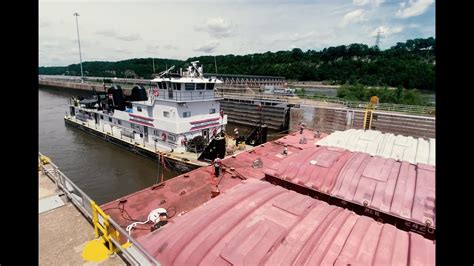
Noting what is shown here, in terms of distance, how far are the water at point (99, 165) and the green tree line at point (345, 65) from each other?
34.8 meters

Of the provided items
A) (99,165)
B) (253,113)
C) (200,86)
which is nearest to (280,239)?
(200,86)

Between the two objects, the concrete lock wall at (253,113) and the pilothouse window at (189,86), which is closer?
the pilothouse window at (189,86)

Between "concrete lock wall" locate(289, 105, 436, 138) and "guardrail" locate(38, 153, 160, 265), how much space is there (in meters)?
24.0

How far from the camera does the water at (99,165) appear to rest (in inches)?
653

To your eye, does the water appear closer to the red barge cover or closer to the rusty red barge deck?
the rusty red barge deck

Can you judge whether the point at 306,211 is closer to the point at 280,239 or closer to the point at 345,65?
the point at 280,239

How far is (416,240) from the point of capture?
5145mm

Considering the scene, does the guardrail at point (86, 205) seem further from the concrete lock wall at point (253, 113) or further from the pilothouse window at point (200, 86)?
the concrete lock wall at point (253, 113)

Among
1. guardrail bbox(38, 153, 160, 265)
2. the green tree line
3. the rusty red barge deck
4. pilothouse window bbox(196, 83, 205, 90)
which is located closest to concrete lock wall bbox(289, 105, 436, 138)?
pilothouse window bbox(196, 83, 205, 90)

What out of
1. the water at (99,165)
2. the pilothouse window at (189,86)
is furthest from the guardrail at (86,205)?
the pilothouse window at (189,86)

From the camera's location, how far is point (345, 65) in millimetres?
93688

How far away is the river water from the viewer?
16578 millimetres
